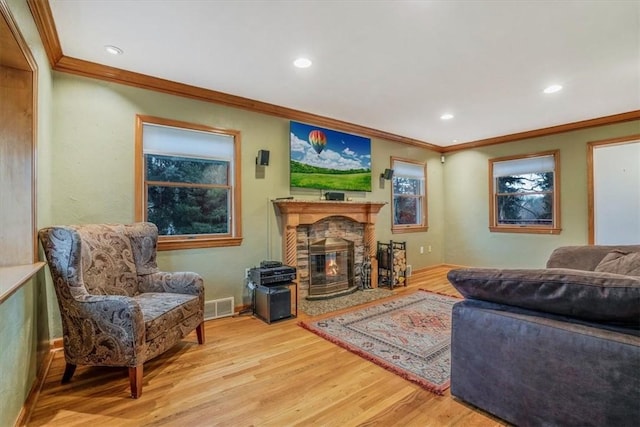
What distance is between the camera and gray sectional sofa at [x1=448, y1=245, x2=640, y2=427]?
1271 mm

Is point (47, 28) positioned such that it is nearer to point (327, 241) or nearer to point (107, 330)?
point (107, 330)

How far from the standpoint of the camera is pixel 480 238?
18.5 ft

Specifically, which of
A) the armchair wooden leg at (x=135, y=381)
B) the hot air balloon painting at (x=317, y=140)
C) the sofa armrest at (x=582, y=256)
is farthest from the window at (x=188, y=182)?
the sofa armrest at (x=582, y=256)

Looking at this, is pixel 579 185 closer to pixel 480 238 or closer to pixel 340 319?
pixel 480 238

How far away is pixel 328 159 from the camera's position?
14.3 ft

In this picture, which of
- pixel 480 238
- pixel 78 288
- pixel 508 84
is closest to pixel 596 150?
pixel 480 238

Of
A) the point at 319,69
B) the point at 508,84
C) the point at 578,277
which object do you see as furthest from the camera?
the point at 508,84

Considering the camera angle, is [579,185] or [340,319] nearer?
[340,319]

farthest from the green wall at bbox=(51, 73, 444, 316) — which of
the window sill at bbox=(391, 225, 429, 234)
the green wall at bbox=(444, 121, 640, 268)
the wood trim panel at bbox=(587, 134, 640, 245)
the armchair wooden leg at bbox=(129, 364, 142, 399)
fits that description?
the wood trim panel at bbox=(587, 134, 640, 245)

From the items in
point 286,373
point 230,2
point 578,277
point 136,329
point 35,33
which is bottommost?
point 286,373

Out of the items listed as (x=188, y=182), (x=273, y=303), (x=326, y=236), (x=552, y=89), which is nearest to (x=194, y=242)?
(x=188, y=182)

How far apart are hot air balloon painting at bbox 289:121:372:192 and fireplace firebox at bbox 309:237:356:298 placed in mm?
Result: 818

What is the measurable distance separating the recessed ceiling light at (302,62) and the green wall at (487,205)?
14.0 ft

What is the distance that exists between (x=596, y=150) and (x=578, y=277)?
14.4ft
